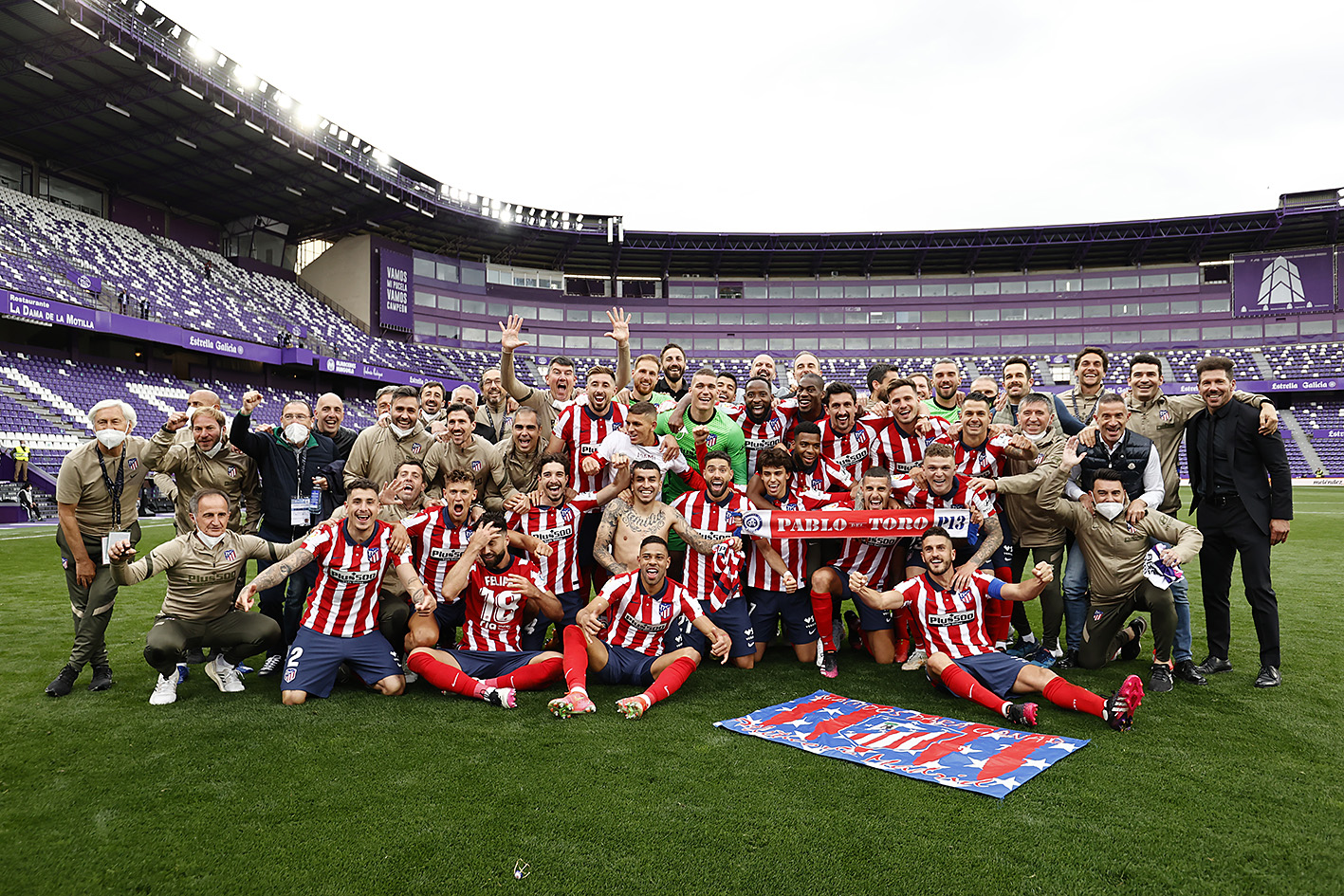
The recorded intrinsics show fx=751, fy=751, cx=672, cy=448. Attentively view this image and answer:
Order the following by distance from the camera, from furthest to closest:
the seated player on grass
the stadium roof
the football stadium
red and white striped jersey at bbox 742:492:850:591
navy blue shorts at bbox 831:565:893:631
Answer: the stadium roof → red and white striped jersey at bbox 742:492:850:591 → navy blue shorts at bbox 831:565:893:631 → the seated player on grass → the football stadium

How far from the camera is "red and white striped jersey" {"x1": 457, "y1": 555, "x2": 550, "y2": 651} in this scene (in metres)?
4.98

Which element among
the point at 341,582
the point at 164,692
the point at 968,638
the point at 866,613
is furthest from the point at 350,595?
the point at 968,638

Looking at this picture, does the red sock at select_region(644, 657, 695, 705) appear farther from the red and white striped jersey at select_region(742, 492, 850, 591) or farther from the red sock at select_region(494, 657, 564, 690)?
the red and white striped jersey at select_region(742, 492, 850, 591)

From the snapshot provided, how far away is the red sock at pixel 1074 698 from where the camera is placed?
4047 millimetres

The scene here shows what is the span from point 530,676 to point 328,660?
1257 mm

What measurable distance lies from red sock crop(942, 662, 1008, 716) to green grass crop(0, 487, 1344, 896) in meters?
0.13

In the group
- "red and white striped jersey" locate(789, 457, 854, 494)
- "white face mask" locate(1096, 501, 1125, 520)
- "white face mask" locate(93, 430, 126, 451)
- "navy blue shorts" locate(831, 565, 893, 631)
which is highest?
"white face mask" locate(93, 430, 126, 451)

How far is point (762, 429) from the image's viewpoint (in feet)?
20.5

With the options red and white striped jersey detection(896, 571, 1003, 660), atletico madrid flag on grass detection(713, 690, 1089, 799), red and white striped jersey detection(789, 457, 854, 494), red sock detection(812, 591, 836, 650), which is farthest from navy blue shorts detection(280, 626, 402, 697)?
red and white striped jersey detection(896, 571, 1003, 660)

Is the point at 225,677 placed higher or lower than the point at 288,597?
lower

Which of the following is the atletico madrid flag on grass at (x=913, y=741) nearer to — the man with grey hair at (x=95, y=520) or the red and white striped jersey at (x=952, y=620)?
the red and white striped jersey at (x=952, y=620)

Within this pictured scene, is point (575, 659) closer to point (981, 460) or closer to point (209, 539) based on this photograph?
point (209, 539)

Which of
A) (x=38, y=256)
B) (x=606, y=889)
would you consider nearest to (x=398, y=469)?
(x=606, y=889)

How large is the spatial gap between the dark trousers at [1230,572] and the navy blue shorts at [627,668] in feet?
12.1
